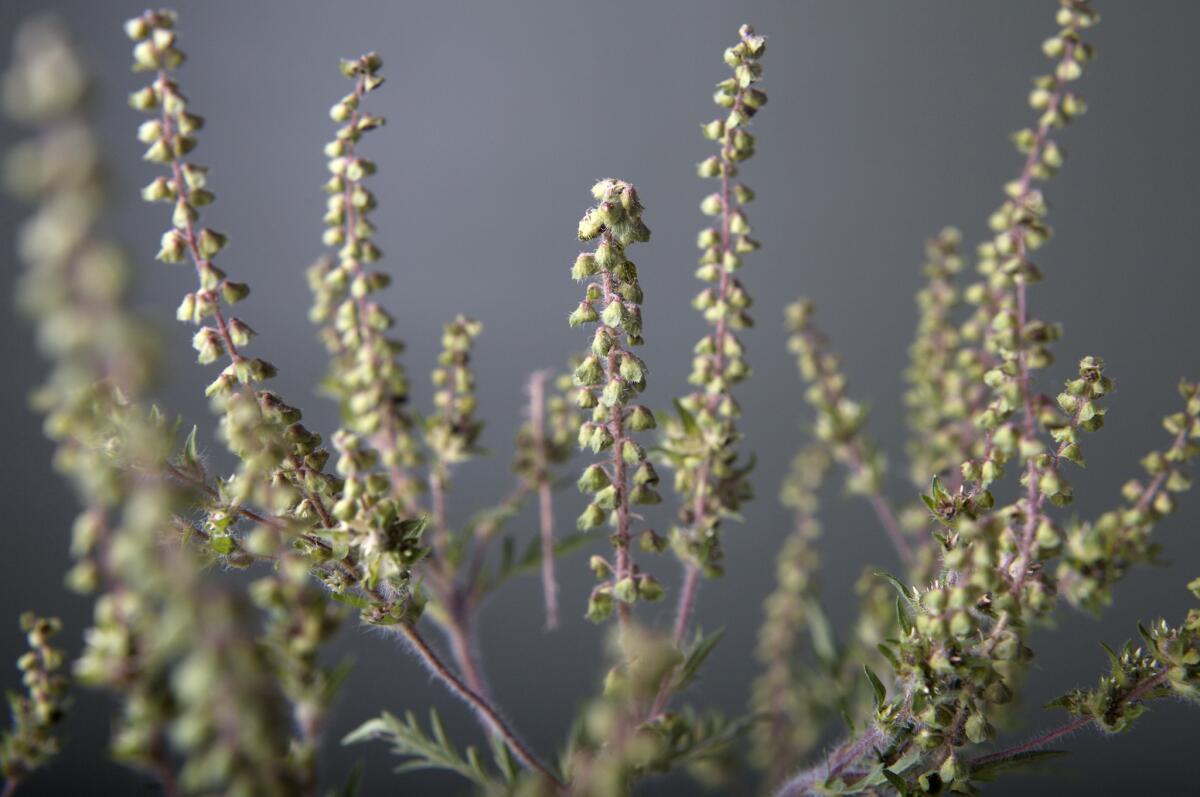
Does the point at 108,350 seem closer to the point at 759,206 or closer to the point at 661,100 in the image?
the point at 661,100

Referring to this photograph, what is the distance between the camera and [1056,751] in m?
0.81

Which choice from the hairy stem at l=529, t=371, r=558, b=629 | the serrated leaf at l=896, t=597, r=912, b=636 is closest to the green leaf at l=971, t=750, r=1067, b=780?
the serrated leaf at l=896, t=597, r=912, b=636

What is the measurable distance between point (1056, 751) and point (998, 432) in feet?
0.95

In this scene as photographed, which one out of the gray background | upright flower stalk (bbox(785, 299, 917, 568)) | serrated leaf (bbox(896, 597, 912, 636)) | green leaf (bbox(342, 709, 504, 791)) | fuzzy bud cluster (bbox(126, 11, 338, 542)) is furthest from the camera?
the gray background

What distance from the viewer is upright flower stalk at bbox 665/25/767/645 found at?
911mm

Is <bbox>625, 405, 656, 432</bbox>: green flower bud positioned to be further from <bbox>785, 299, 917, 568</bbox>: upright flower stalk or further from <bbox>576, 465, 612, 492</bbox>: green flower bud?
<bbox>785, 299, 917, 568</bbox>: upright flower stalk

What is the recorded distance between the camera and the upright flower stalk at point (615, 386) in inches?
27.7

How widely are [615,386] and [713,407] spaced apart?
0.82 feet

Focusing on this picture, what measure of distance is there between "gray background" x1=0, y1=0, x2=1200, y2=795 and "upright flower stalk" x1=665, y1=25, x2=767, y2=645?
3.94 ft

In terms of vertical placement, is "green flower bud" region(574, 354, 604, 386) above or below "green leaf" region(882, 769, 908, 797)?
above

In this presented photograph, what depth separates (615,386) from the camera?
0.74 m

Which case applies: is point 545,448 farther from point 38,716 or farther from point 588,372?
point 38,716

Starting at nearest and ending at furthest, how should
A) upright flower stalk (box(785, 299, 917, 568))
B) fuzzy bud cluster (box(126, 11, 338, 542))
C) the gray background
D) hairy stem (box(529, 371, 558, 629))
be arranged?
fuzzy bud cluster (box(126, 11, 338, 542)), hairy stem (box(529, 371, 558, 629)), upright flower stalk (box(785, 299, 917, 568)), the gray background

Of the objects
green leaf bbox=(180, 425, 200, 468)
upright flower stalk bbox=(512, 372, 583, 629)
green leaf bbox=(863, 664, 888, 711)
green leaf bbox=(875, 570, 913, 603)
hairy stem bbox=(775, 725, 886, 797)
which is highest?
upright flower stalk bbox=(512, 372, 583, 629)
